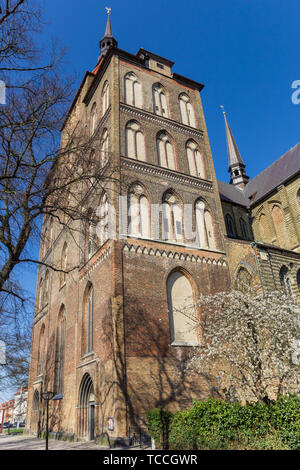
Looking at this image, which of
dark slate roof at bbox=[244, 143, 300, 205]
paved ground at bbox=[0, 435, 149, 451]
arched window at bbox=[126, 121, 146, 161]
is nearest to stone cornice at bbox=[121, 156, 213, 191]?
arched window at bbox=[126, 121, 146, 161]

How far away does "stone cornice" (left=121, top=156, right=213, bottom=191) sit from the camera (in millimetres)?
18219

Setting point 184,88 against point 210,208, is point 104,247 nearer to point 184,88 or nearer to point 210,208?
point 210,208

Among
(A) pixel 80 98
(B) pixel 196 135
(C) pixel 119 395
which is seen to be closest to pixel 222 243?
(B) pixel 196 135

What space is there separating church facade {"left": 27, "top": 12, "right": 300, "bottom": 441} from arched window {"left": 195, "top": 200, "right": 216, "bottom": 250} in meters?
0.07

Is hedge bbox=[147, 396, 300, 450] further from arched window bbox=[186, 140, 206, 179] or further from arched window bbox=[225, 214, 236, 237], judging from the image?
arched window bbox=[225, 214, 236, 237]

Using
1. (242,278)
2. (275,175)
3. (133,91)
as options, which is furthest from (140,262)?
(275,175)

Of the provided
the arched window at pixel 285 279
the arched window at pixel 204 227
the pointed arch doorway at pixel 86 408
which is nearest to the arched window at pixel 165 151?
the arched window at pixel 204 227

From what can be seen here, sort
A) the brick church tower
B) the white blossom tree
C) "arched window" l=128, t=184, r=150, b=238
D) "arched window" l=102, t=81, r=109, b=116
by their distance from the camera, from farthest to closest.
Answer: "arched window" l=102, t=81, r=109, b=116 → "arched window" l=128, t=184, r=150, b=238 → the brick church tower → the white blossom tree

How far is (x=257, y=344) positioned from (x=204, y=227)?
823cm

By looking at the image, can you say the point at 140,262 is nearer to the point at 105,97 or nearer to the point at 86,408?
the point at 86,408

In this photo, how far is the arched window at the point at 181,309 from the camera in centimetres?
1555

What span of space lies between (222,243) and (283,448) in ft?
37.6

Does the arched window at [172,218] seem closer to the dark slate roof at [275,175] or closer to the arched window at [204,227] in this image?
the arched window at [204,227]
